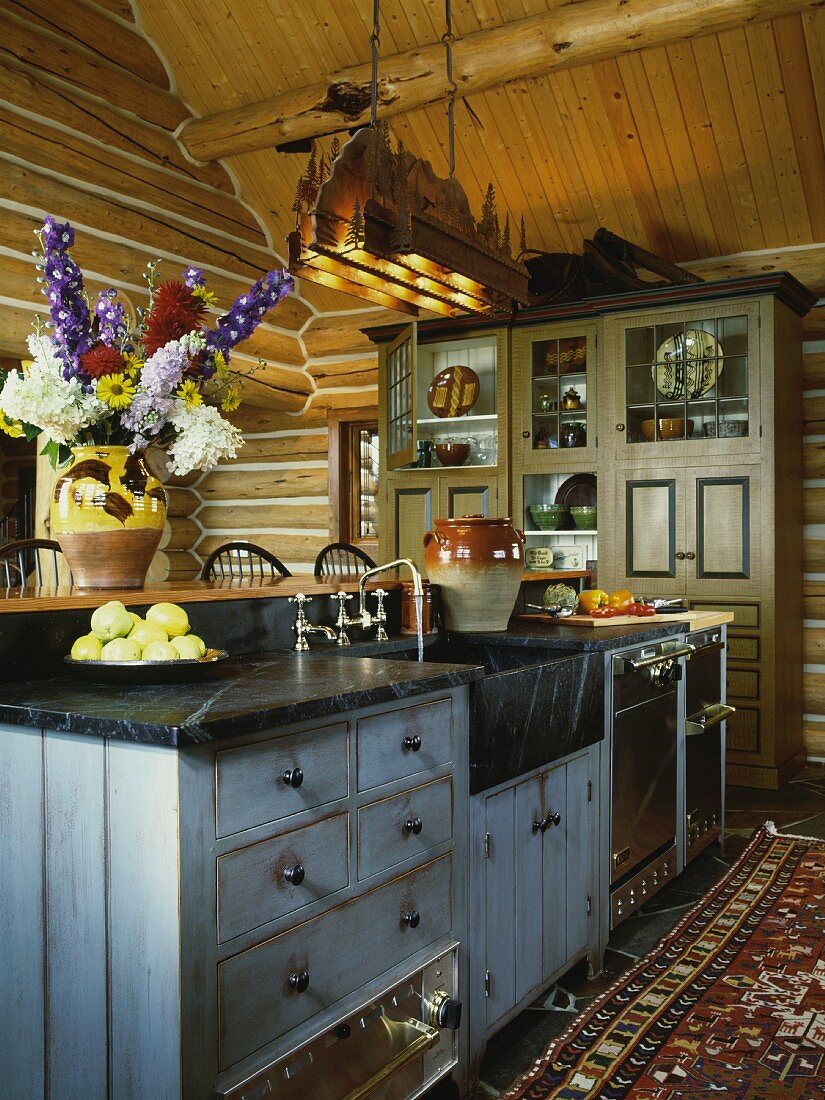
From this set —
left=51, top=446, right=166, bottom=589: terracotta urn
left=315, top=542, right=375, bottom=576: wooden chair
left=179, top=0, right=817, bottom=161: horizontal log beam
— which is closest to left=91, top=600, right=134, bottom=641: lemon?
left=51, top=446, right=166, bottom=589: terracotta urn

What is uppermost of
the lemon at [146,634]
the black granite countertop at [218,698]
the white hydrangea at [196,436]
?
the white hydrangea at [196,436]

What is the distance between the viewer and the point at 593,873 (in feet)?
9.04

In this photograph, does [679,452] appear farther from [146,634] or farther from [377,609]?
[146,634]

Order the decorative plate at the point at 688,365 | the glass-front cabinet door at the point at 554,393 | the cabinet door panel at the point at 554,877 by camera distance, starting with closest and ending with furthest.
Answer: the cabinet door panel at the point at 554,877 < the decorative plate at the point at 688,365 < the glass-front cabinet door at the point at 554,393

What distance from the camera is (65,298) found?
210 centimetres

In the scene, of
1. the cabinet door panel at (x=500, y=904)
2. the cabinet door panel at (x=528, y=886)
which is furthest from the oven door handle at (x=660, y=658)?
the cabinet door panel at (x=500, y=904)

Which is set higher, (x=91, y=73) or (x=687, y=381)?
(x=91, y=73)

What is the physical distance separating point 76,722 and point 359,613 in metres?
1.49

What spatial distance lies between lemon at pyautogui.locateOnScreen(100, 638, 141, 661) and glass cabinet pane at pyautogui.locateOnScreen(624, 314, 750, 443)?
3856mm

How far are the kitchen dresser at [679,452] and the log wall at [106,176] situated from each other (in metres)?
1.53

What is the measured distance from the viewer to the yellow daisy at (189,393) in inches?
85.6

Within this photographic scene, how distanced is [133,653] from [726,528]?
379 centimetres

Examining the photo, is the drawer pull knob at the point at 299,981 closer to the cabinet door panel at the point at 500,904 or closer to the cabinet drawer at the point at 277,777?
the cabinet drawer at the point at 277,777

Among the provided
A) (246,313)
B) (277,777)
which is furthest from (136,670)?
(246,313)
